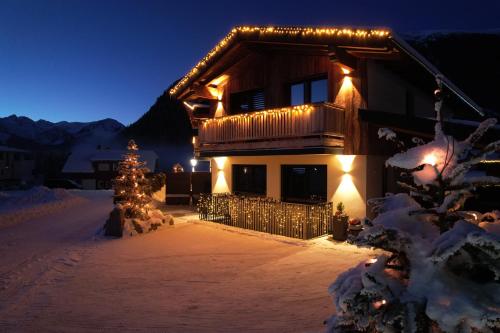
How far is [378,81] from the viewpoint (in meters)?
13.8

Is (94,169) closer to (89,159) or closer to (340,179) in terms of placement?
(89,159)

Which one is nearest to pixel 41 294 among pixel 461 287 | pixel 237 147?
pixel 461 287

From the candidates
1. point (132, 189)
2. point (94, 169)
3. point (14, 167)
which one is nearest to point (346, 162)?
point (132, 189)

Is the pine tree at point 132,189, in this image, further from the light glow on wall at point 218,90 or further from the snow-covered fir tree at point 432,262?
the snow-covered fir tree at point 432,262

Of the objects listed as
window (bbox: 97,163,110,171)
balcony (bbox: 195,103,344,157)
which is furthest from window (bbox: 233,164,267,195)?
window (bbox: 97,163,110,171)

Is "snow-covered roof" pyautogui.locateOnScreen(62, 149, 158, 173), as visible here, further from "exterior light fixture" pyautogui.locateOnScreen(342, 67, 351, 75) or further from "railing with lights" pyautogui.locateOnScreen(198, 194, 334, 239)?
"exterior light fixture" pyautogui.locateOnScreen(342, 67, 351, 75)

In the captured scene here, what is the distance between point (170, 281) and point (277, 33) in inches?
418

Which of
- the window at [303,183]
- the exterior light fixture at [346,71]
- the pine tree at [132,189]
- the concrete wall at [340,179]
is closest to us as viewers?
the concrete wall at [340,179]

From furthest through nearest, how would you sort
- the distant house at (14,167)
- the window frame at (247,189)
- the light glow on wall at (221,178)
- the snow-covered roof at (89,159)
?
the snow-covered roof at (89,159) → the distant house at (14,167) → the light glow on wall at (221,178) → the window frame at (247,189)

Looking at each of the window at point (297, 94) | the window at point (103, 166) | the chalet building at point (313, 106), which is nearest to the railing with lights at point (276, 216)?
the chalet building at point (313, 106)

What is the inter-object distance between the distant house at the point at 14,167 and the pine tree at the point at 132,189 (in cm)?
3916

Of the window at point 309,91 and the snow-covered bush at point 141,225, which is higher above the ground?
the window at point 309,91

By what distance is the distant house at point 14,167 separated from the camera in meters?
48.4

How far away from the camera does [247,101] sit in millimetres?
18031
